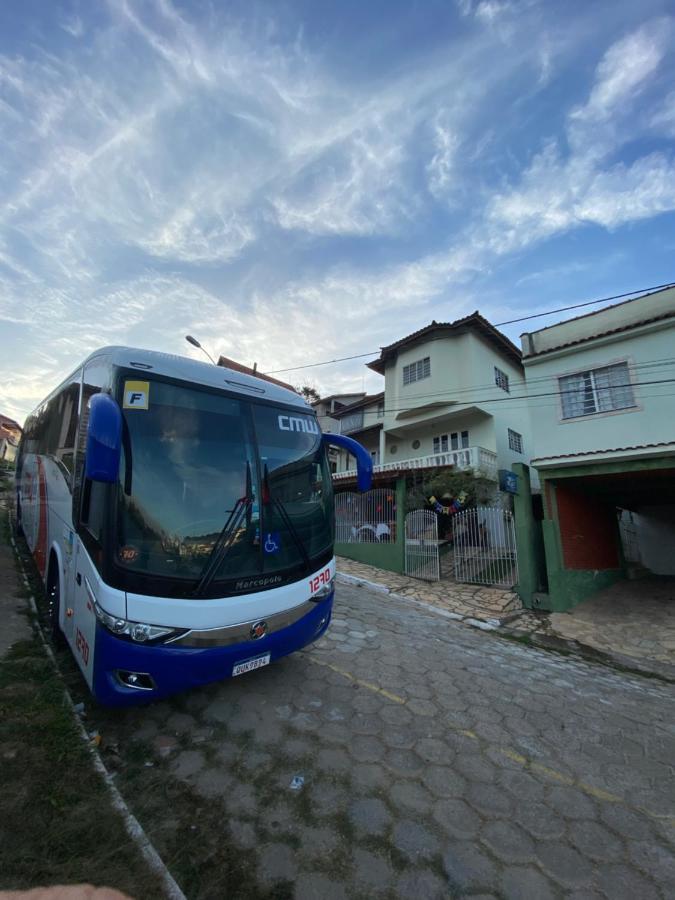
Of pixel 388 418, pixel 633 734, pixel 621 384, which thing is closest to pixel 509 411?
pixel 388 418

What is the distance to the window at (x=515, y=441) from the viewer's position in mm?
18936

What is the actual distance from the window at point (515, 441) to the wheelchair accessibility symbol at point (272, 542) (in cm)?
1789

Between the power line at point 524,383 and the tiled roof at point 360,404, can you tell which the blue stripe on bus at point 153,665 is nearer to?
the power line at point 524,383

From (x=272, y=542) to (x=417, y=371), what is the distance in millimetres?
17750

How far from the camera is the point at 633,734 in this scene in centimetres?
352

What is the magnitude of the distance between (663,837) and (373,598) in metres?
5.91

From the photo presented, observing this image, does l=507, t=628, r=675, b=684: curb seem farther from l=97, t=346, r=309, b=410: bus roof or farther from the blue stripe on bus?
l=97, t=346, r=309, b=410: bus roof

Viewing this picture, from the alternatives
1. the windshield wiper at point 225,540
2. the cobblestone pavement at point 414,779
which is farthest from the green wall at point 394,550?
the windshield wiper at point 225,540

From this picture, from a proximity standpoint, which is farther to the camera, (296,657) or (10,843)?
(296,657)

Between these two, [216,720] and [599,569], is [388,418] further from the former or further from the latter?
[216,720]

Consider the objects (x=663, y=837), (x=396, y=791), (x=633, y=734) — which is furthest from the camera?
(x=633, y=734)

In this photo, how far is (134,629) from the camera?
261 cm

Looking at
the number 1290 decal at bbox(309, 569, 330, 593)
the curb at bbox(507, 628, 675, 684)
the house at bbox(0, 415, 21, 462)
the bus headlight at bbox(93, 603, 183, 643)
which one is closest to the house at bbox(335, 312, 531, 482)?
the curb at bbox(507, 628, 675, 684)

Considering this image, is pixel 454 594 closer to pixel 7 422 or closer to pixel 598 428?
pixel 598 428
